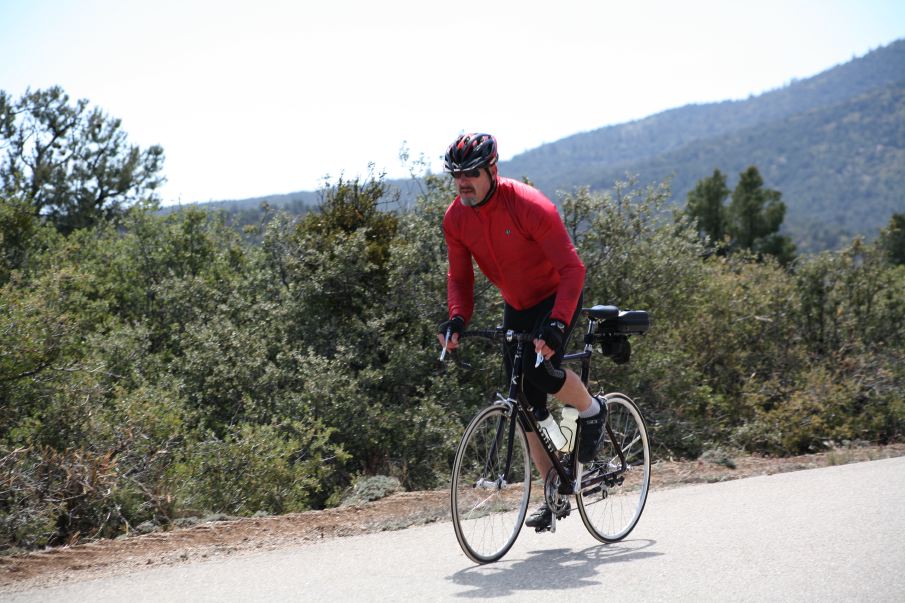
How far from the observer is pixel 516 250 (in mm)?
5223

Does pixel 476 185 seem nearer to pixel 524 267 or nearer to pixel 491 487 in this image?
pixel 524 267

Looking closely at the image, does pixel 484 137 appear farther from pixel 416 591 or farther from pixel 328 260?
pixel 328 260

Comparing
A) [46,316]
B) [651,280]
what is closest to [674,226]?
[651,280]

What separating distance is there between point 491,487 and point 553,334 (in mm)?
938

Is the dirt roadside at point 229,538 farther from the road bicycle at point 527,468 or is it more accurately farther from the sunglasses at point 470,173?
the sunglasses at point 470,173

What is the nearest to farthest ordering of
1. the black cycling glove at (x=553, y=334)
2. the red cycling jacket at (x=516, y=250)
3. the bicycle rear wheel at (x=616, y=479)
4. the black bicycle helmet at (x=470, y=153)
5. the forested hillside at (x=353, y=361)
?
the black cycling glove at (x=553, y=334) < the black bicycle helmet at (x=470, y=153) < the red cycling jacket at (x=516, y=250) < the bicycle rear wheel at (x=616, y=479) < the forested hillside at (x=353, y=361)

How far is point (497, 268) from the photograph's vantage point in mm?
5371

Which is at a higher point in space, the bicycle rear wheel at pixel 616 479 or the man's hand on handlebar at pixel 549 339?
the man's hand on handlebar at pixel 549 339

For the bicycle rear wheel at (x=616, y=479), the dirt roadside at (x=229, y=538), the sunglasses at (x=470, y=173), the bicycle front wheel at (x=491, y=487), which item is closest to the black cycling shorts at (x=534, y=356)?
the bicycle front wheel at (x=491, y=487)

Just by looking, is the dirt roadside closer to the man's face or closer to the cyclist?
the cyclist

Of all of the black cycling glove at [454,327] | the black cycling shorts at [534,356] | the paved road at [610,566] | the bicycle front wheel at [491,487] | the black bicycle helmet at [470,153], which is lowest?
the paved road at [610,566]

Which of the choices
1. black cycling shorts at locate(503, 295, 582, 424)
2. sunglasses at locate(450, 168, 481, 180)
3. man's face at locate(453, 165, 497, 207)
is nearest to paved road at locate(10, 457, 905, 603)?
black cycling shorts at locate(503, 295, 582, 424)

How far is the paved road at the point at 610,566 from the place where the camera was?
14.6 feet

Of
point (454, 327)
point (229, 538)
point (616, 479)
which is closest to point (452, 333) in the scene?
point (454, 327)
